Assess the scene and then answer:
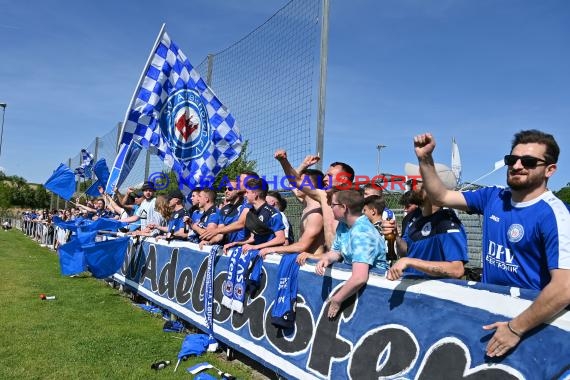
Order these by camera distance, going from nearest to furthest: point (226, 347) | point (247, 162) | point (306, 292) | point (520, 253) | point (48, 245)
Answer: point (520, 253) < point (306, 292) < point (226, 347) < point (247, 162) < point (48, 245)

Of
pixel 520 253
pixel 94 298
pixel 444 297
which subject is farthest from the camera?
pixel 94 298

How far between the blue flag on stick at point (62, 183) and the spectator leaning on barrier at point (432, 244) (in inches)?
382

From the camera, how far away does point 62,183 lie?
37.8 ft

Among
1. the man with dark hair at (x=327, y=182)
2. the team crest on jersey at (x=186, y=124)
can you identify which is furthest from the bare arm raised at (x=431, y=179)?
the team crest on jersey at (x=186, y=124)

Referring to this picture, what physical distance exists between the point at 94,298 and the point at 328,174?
5566mm

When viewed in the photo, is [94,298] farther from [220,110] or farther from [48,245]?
[48,245]

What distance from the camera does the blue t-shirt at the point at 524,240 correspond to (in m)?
2.34

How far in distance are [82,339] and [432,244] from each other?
14.1 feet

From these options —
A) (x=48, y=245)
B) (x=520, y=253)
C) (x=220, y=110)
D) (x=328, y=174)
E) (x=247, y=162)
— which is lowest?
(x=48, y=245)

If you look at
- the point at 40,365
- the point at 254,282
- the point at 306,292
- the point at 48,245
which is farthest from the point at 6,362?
the point at 48,245

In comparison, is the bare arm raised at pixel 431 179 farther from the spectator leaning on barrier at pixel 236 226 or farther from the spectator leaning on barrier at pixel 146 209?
the spectator leaning on barrier at pixel 146 209

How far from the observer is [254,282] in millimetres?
4871

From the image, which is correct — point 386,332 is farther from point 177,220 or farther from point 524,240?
point 177,220

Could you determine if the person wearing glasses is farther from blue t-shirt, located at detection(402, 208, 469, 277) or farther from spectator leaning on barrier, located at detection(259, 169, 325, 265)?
spectator leaning on barrier, located at detection(259, 169, 325, 265)
